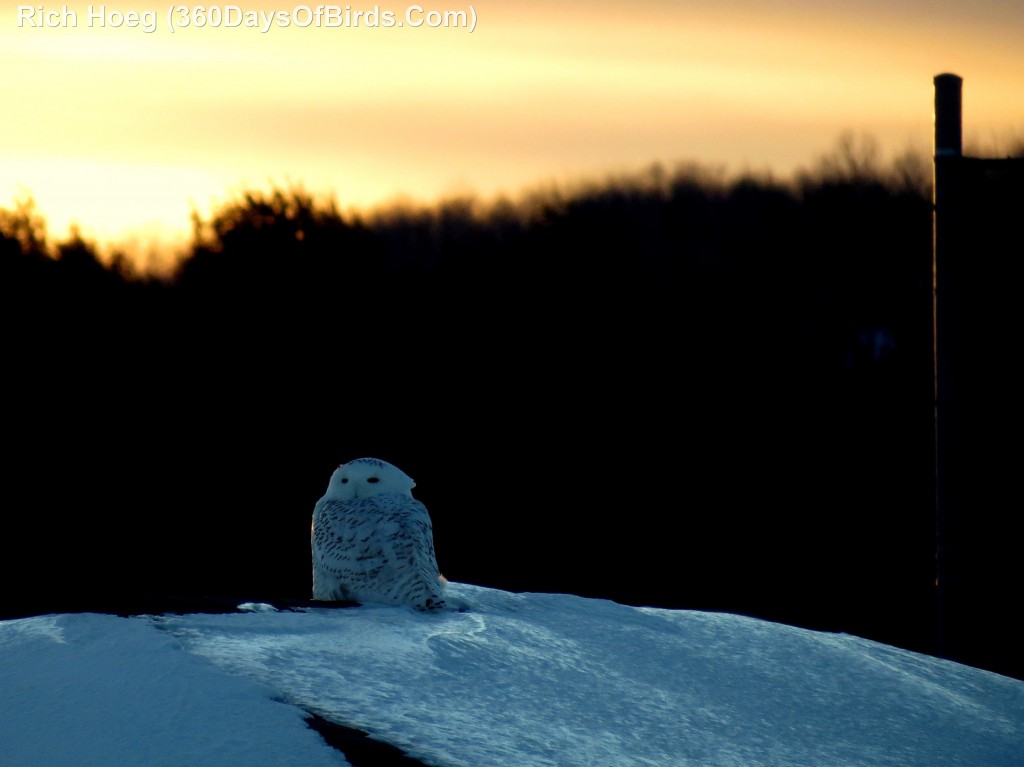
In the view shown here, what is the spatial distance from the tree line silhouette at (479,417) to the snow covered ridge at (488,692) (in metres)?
7.37

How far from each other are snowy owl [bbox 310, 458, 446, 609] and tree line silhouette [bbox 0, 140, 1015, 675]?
735cm

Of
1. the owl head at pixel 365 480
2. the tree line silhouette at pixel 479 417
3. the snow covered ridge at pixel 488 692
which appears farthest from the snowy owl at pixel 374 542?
the tree line silhouette at pixel 479 417

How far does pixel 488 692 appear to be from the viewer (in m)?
2.80

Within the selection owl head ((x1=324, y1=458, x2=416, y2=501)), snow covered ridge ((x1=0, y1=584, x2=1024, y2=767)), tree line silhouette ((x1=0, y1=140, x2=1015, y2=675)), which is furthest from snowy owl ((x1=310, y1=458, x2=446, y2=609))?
tree line silhouette ((x1=0, y1=140, x2=1015, y2=675))

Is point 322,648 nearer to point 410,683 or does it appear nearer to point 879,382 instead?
point 410,683

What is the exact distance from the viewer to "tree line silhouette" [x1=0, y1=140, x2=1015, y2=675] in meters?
12.7

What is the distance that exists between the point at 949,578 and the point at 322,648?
3.57 metres

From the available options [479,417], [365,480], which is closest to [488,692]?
[365,480]

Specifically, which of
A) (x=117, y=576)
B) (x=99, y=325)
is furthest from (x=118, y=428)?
(x=117, y=576)

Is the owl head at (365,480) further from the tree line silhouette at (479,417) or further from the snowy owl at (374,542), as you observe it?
the tree line silhouette at (479,417)

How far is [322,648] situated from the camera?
2.93 metres

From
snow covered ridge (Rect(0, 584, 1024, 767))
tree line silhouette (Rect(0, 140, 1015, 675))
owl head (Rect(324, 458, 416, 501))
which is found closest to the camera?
snow covered ridge (Rect(0, 584, 1024, 767))

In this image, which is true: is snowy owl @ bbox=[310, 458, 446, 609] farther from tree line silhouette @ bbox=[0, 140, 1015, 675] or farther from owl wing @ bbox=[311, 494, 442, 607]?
tree line silhouette @ bbox=[0, 140, 1015, 675]

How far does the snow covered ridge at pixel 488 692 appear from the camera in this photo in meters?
2.43
